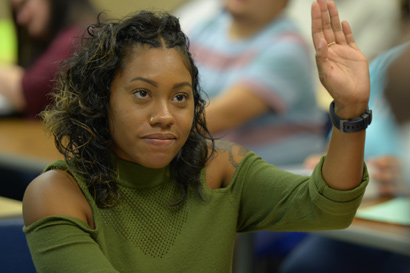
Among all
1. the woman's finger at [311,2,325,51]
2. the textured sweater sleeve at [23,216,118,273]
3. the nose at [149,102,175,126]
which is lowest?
the textured sweater sleeve at [23,216,118,273]

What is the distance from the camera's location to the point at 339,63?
3.23 ft

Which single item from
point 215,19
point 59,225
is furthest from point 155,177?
point 215,19

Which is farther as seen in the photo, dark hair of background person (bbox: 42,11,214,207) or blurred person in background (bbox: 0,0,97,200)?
blurred person in background (bbox: 0,0,97,200)

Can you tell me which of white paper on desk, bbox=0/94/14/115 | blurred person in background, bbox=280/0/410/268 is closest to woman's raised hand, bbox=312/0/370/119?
blurred person in background, bbox=280/0/410/268

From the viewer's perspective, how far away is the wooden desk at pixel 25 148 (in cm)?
228

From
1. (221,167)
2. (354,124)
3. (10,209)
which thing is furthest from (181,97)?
(10,209)

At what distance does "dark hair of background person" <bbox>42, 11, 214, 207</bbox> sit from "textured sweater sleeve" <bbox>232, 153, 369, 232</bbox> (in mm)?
126

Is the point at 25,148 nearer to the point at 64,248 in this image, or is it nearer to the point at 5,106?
the point at 5,106

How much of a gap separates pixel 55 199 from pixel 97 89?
0.19 m

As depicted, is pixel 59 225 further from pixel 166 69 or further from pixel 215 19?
pixel 215 19

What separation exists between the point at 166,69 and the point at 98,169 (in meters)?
0.20

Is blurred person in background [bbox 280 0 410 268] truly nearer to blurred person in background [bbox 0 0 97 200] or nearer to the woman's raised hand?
the woman's raised hand

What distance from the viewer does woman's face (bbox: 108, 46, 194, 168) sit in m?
0.95

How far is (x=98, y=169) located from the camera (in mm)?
981
